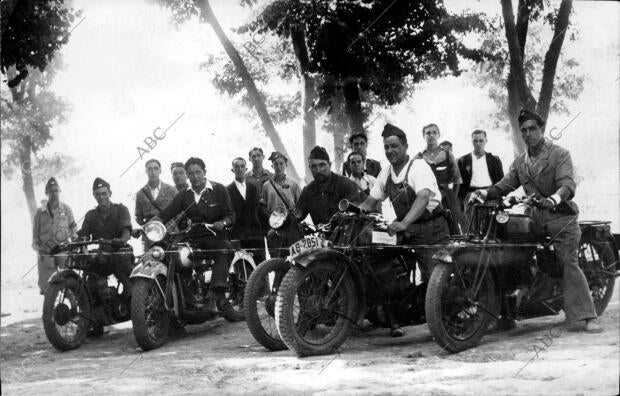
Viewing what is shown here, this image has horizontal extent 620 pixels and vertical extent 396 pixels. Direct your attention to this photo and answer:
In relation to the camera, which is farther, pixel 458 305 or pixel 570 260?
pixel 570 260

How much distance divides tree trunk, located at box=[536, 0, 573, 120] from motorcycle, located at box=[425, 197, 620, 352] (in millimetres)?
821

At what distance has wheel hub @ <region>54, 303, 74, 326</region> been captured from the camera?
619 centimetres

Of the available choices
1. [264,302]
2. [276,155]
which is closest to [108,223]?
[276,155]

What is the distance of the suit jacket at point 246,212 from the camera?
268 inches

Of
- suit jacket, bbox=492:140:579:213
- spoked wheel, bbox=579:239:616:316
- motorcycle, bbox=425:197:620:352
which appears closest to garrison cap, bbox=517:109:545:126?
suit jacket, bbox=492:140:579:213

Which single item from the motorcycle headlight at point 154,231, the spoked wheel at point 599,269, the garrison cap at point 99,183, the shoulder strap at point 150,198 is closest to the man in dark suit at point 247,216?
the shoulder strap at point 150,198

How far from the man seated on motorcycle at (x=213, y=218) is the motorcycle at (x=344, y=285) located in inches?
61.7

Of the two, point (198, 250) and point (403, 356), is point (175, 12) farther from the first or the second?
point (403, 356)

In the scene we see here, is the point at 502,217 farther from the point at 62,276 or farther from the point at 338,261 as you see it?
the point at 62,276

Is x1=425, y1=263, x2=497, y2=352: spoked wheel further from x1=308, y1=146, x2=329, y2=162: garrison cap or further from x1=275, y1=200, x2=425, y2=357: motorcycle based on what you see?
x1=308, y1=146, x2=329, y2=162: garrison cap

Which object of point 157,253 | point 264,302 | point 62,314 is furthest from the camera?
point 62,314

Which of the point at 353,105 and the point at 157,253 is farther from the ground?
the point at 353,105

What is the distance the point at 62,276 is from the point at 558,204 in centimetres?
414

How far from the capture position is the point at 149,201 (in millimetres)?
6555
